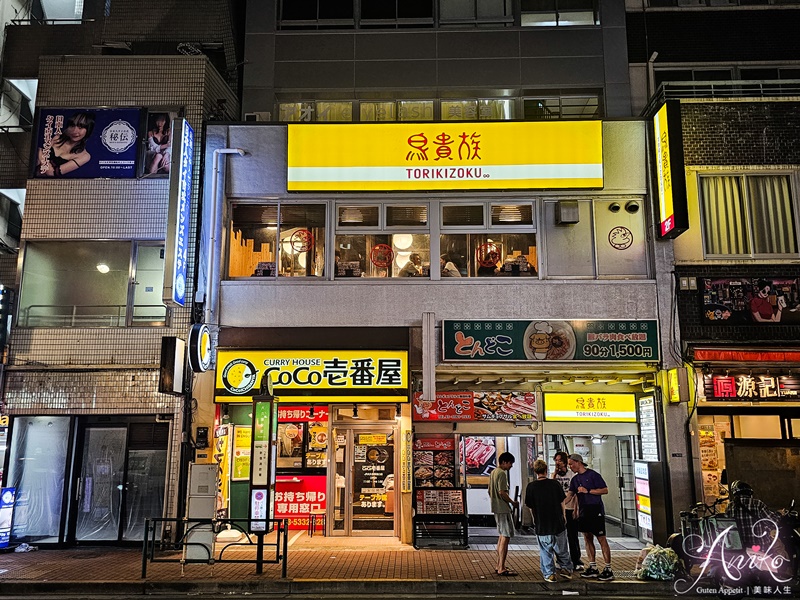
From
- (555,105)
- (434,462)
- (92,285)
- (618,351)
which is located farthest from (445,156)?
(92,285)

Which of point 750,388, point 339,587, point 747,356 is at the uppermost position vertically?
point 747,356

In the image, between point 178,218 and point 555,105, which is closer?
point 178,218

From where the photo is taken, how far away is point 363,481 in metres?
14.7

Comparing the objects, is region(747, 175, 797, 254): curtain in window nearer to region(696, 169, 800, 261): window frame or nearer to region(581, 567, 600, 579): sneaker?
region(696, 169, 800, 261): window frame

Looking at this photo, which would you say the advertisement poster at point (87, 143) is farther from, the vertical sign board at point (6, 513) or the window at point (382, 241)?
the vertical sign board at point (6, 513)

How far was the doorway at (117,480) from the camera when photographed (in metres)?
14.2

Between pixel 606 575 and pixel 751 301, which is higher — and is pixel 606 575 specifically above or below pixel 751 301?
below

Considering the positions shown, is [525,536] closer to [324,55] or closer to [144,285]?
[144,285]

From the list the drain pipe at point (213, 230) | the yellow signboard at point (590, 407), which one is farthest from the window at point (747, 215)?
the drain pipe at point (213, 230)

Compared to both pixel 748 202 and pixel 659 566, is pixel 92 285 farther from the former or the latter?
pixel 748 202

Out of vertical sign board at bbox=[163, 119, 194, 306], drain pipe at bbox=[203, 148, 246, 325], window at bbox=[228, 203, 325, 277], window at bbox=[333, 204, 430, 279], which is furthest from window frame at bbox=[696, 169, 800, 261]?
vertical sign board at bbox=[163, 119, 194, 306]

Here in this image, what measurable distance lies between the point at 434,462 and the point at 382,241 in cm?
520

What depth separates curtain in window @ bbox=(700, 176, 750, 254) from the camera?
48.1 feet

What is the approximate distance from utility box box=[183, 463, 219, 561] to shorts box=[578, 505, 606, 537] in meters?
6.32
